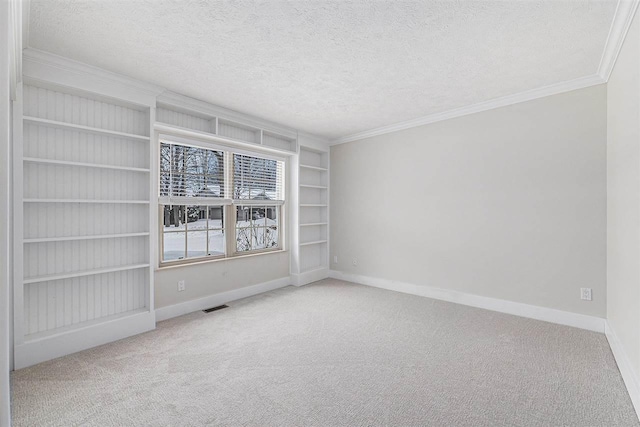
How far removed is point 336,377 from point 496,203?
113 inches

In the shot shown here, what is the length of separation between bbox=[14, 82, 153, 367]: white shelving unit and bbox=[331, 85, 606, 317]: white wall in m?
3.32

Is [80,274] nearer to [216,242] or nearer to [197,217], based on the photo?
[197,217]

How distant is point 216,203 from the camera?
13.1 feet

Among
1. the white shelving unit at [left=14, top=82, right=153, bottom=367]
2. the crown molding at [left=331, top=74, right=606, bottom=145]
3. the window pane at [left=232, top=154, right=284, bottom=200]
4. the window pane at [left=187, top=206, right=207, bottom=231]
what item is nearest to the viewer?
the white shelving unit at [left=14, top=82, right=153, bottom=367]

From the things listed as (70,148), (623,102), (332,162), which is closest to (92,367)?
(70,148)

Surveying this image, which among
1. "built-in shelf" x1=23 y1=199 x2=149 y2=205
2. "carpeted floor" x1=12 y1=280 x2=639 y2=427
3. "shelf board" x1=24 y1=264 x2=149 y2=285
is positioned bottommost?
"carpeted floor" x1=12 y1=280 x2=639 y2=427

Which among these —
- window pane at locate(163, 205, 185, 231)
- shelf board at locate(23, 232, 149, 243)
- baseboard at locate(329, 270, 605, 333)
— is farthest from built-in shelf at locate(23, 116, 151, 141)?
baseboard at locate(329, 270, 605, 333)

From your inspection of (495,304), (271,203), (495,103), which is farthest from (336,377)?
(495,103)

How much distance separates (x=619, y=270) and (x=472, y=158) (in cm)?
192

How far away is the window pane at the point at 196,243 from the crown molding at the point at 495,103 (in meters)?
3.01

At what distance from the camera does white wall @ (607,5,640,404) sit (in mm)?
1931

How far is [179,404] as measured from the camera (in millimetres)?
1921

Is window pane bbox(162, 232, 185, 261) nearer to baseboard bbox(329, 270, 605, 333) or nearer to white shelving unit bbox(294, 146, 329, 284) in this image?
white shelving unit bbox(294, 146, 329, 284)

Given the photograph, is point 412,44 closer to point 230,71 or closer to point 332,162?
point 230,71
